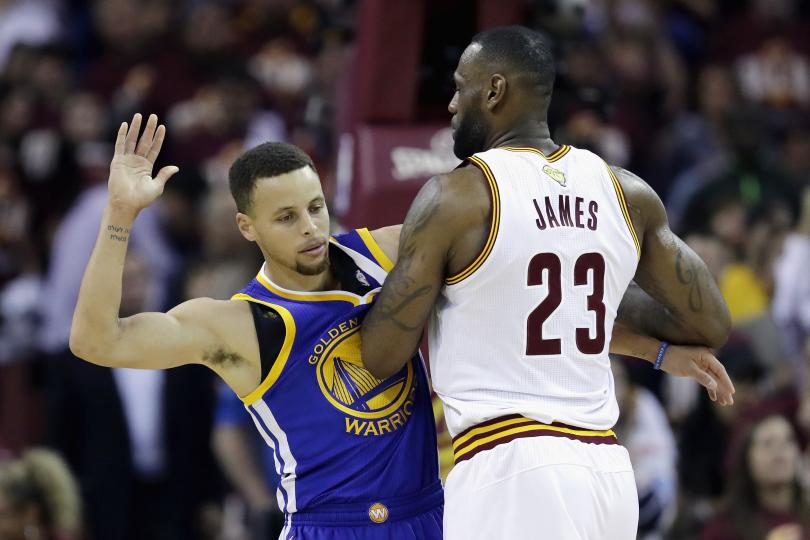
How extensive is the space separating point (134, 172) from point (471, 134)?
1.04 metres

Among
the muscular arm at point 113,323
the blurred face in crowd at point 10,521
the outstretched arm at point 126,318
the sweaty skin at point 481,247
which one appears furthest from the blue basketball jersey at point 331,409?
the blurred face in crowd at point 10,521

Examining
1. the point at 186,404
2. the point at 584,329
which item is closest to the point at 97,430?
the point at 186,404

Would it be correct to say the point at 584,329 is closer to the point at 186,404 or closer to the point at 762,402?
the point at 762,402

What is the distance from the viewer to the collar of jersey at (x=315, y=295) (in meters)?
4.54

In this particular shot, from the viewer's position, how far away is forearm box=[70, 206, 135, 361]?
4121 mm

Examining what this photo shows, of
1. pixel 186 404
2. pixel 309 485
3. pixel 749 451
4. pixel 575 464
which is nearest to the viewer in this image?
pixel 575 464

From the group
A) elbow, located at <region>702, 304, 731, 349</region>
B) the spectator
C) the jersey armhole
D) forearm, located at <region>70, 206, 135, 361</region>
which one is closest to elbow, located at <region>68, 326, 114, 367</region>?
forearm, located at <region>70, 206, 135, 361</region>

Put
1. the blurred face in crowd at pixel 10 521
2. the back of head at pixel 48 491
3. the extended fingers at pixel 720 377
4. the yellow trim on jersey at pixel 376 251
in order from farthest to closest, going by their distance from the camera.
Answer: the back of head at pixel 48 491 → the blurred face in crowd at pixel 10 521 → the extended fingers at pixel 720 377 → the yellow trim on jersey at pixel 376 251

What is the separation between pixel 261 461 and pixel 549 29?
115 inches

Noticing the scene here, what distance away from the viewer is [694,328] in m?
4.78

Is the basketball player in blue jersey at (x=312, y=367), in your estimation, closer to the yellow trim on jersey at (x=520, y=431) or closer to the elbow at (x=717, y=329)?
the yellow trim on jersey at (x=520, y=431)

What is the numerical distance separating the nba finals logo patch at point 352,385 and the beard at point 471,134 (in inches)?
25.2

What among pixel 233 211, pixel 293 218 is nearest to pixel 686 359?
pixel 293 218

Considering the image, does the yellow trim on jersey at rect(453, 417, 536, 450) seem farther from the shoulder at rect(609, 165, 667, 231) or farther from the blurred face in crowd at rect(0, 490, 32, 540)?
the blurred face in crowd at rect(0, 490, 32, 540)
